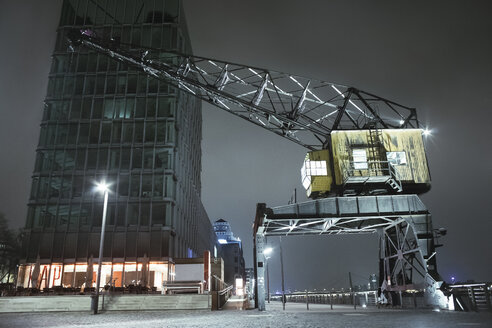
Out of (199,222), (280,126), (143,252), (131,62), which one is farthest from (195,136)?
(280,126)

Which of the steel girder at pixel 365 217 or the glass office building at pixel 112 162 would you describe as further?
the glass office building at pixel 112 162

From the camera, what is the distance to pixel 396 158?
26.3 m

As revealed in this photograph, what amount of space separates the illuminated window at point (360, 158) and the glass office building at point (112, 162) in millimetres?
27836

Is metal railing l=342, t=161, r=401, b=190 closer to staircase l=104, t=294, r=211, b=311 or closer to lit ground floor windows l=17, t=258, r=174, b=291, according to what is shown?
staircase l=104, t=294, r=211, b=311

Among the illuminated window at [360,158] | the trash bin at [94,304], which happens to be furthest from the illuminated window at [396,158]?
the trash bin at [94,304]

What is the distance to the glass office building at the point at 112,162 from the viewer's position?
46906 mm

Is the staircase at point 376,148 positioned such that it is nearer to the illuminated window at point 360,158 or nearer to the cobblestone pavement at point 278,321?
the illuminated window at point 360,158

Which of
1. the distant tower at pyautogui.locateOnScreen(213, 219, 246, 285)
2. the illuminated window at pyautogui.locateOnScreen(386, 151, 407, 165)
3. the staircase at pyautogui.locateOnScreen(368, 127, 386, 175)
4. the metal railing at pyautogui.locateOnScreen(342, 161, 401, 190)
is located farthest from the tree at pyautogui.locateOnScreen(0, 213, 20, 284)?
the distant tower at pyautogui.locateOnScreen(213, 219, 246, 285)

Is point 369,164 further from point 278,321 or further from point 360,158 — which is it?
point 278,321

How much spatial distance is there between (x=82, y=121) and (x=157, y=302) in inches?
1500

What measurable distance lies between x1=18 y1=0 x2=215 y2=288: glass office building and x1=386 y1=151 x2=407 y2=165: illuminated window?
97.3ft

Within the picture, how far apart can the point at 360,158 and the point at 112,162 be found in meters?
35.9

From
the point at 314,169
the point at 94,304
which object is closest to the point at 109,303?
the point at 94,304

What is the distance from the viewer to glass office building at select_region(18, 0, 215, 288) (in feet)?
154
